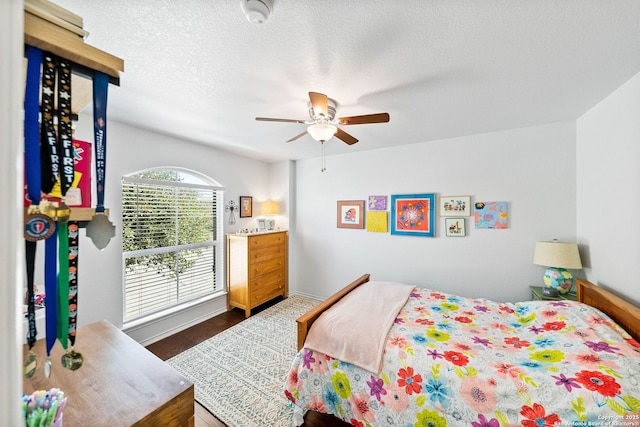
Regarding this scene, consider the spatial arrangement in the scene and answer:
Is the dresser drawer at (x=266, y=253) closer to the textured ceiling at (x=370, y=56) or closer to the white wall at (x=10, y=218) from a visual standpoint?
the textured ceiling at (x=370, y=56)

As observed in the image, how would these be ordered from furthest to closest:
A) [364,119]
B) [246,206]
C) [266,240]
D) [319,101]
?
[246,206] < [266,240] < [364,119] < [319,101]

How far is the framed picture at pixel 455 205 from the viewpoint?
2962 mm

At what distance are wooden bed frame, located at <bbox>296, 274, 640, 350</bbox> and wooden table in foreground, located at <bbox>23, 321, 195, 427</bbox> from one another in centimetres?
93

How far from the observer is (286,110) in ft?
7.24

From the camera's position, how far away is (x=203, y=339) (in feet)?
9.39

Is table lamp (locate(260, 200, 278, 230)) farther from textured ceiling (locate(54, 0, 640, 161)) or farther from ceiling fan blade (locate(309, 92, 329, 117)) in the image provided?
ceiling fan blade (locate(309, 92, 329, 117))

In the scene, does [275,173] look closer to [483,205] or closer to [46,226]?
[483,205]

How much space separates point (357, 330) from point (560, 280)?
213 centimetres

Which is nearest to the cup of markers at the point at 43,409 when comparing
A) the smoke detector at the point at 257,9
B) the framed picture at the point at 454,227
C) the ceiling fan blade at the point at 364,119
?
the smoke detector at the point at 257,9

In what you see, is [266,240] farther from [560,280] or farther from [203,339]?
[560,280]

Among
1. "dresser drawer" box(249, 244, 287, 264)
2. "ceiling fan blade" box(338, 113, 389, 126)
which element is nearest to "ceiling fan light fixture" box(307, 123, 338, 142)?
"ceiling fan blade" box(338, 113, 389, 126)

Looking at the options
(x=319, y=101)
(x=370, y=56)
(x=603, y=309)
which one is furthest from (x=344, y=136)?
(x=603, y=309)

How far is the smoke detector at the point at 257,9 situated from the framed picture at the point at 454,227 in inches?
113

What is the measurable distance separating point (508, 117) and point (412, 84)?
4.44ft
